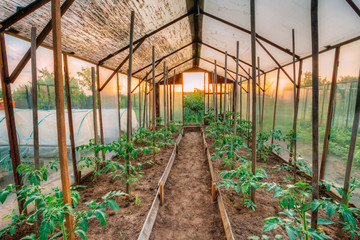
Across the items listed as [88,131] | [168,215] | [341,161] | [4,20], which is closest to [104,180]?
[88,131]

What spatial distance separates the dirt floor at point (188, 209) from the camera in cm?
214

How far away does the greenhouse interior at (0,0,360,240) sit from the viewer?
1.28 metres

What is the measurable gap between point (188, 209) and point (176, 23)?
4372mm

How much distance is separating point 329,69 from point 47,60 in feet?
15.3

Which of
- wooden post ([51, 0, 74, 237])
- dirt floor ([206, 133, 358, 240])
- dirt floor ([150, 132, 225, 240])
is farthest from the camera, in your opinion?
dirt floor ([150, 132, 225, 240])

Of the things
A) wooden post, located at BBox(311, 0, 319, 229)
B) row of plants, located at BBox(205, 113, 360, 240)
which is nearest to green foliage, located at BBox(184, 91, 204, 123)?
row of plants, located at BBox(205, 113, 360, 240)

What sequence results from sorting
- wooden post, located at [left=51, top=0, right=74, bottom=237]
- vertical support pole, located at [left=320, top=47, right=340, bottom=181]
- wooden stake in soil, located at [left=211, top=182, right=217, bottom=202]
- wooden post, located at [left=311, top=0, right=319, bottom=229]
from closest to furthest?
wooden post, located at [left=51, top=0, right=74, bottom=237]
wooden post, located at [left=311, top=0, right=319, bottom=229]
vertical support pole, located at [left=320, top=47, right=340, bottom=181]
wooden stake in soil, located at [left=211, top=182, right=217, bottom=202]

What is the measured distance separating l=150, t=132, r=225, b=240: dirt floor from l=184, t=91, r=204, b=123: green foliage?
6631 mm

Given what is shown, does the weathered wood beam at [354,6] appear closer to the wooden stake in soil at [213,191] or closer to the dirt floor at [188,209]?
the wooden stake in soil at [213,191]

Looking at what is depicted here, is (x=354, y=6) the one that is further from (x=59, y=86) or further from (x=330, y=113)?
(x=59, y=86)

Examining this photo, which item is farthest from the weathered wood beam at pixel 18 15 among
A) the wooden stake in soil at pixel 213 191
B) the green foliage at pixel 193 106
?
the green foliage at pixel 193 106

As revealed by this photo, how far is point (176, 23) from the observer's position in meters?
4.36

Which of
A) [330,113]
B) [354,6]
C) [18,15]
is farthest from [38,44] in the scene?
[330,113]

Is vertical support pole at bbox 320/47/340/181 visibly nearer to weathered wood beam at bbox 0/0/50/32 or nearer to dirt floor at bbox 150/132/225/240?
dirt floor at bbox 150/132/225/240
